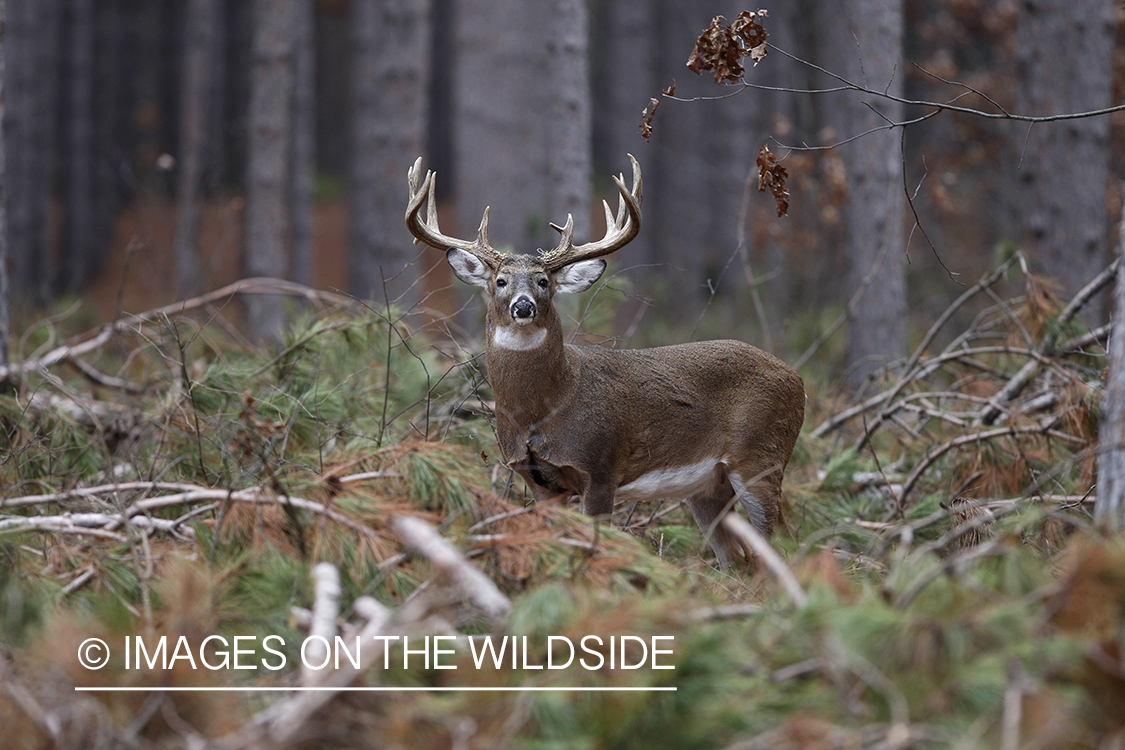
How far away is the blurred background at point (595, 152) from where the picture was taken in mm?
7625

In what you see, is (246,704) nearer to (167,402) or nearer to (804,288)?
(167,402)

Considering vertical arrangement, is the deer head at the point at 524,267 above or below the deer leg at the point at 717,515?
above

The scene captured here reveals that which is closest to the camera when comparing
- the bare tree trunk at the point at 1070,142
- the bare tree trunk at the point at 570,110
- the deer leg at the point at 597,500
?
the deer leg at the point at 597,500

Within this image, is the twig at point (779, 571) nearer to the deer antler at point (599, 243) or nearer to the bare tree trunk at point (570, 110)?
the deer antler at point (599, 243)

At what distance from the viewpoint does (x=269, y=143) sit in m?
11.8

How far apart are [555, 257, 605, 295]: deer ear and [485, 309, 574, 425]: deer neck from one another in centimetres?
19

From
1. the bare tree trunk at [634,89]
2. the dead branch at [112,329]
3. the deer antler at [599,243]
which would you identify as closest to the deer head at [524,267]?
the deer antler at [599,243]

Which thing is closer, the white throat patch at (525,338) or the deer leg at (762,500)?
the white throat patch at (525,338)

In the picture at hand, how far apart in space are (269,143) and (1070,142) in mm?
7764

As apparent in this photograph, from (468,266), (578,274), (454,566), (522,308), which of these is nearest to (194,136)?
(468,266)

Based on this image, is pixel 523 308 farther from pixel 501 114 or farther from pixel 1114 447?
pixel 501 114

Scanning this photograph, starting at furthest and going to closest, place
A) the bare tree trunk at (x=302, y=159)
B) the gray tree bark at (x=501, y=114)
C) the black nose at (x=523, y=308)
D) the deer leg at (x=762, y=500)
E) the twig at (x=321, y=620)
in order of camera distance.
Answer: the bare tree trunk at (x=302, y=159) → the gray tree bark at (x=501, y=114) → the deer leg at (x=762, y=500) → the black nose at (x=523, y=308) → the twig at (x=321, y=620)

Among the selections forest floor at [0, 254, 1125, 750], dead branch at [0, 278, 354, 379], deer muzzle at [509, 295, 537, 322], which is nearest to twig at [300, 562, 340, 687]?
forest floor at [0, 254, 1125, 750]

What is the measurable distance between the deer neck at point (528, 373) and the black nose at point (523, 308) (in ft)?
0.56
